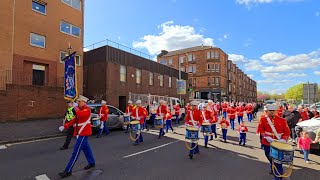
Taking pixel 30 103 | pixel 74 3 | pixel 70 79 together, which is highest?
pixel 74 3

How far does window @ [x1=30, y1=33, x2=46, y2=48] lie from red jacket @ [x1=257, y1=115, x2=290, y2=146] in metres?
19.6

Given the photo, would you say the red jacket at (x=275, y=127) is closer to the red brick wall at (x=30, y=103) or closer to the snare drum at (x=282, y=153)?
the snare drum at (x=282, y=153)

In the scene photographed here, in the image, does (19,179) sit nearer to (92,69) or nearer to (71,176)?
(71,176)

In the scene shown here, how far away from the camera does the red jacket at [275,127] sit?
571 centimetres

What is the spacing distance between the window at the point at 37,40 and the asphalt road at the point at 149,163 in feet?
40.4

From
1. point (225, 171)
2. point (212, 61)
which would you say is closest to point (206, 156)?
point (225, 171)

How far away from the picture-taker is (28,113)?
700 inches

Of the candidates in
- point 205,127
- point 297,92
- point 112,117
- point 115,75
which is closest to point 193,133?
point 205,127

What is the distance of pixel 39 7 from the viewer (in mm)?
20656

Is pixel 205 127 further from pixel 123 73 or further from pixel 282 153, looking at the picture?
pixel 123 73

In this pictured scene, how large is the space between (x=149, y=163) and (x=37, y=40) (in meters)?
17.7

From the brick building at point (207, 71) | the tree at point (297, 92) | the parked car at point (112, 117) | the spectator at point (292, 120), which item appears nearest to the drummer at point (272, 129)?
the spectator at point (292, 120)

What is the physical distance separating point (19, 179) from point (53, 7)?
1948 centimetres

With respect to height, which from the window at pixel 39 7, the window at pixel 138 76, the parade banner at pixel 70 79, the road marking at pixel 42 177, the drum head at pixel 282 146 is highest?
the window at pixel 39 7
